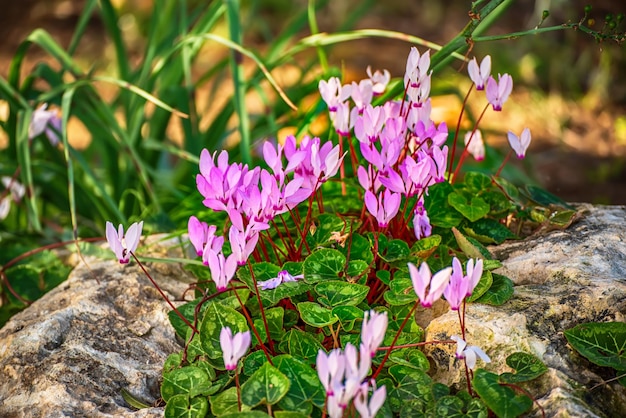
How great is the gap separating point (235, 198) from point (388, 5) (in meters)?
5.20

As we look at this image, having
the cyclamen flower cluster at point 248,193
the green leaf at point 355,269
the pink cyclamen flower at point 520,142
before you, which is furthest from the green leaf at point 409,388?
the pink cyclamen flower at point 520,142

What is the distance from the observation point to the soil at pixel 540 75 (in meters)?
3.96

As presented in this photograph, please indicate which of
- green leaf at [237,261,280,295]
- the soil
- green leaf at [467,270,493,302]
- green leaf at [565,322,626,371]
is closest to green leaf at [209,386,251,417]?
green leaf at [237,261,280,295]

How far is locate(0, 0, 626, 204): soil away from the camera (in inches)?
156

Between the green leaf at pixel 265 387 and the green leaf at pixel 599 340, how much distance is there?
48 cm

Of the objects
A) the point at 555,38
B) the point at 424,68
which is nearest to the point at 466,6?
the point at 555,38

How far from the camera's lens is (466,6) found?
6125 millimetres

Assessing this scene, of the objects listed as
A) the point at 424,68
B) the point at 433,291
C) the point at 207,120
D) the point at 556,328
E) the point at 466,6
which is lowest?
the point at 207,120

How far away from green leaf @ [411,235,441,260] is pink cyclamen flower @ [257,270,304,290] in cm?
24

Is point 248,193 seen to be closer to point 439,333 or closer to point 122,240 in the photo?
point 122,240

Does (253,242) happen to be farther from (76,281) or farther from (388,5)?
(388,5)

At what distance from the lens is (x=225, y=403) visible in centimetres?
123

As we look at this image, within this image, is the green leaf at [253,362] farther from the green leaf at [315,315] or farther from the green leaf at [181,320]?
the green leaf at [181,320]

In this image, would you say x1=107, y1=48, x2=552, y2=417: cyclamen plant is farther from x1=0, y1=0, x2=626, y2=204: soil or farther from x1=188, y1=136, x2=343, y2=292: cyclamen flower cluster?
x1=0, y1=0, x2=626, y2=204: soil
